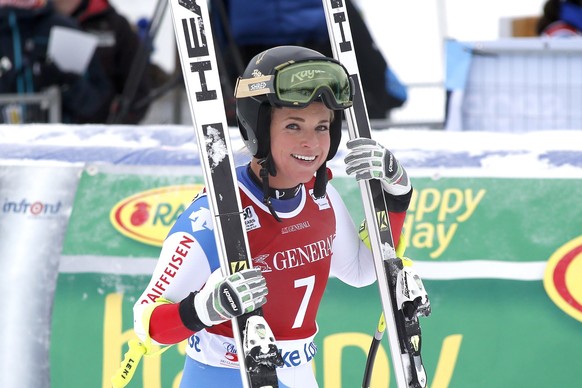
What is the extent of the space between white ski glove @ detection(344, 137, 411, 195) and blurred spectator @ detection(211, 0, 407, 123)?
3766mm

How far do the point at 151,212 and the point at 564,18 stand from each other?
400 centimetres

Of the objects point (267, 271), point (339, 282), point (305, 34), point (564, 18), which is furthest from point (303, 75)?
point (564, 18)

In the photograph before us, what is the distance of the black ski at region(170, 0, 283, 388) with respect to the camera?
291cm

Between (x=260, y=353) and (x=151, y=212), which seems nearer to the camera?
(x=260, y=353)

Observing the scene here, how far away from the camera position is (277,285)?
3.13m

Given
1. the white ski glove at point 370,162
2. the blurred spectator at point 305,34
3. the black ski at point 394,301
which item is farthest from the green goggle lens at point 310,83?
the blurred spectator at point 305,34

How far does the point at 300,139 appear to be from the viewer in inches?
119

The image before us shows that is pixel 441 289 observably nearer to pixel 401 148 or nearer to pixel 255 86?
pixel 401 148

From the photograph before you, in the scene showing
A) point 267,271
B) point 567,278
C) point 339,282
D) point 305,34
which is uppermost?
point 267,271

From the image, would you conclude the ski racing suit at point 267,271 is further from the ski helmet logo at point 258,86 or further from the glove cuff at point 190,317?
the ski helmet logo at point 258,86

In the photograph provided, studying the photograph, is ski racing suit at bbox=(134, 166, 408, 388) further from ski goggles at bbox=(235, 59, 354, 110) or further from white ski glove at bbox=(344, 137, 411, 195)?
ski goggles at bbox=(235, 59, 354, 110)

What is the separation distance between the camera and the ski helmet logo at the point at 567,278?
4.38 m

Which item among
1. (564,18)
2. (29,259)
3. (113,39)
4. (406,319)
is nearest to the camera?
(406,319)

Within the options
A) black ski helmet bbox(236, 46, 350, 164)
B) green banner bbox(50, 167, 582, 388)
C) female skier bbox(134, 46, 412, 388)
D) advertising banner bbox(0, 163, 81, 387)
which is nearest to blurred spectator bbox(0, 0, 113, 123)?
advertising banner bbox(0, 163, 81, 387)
